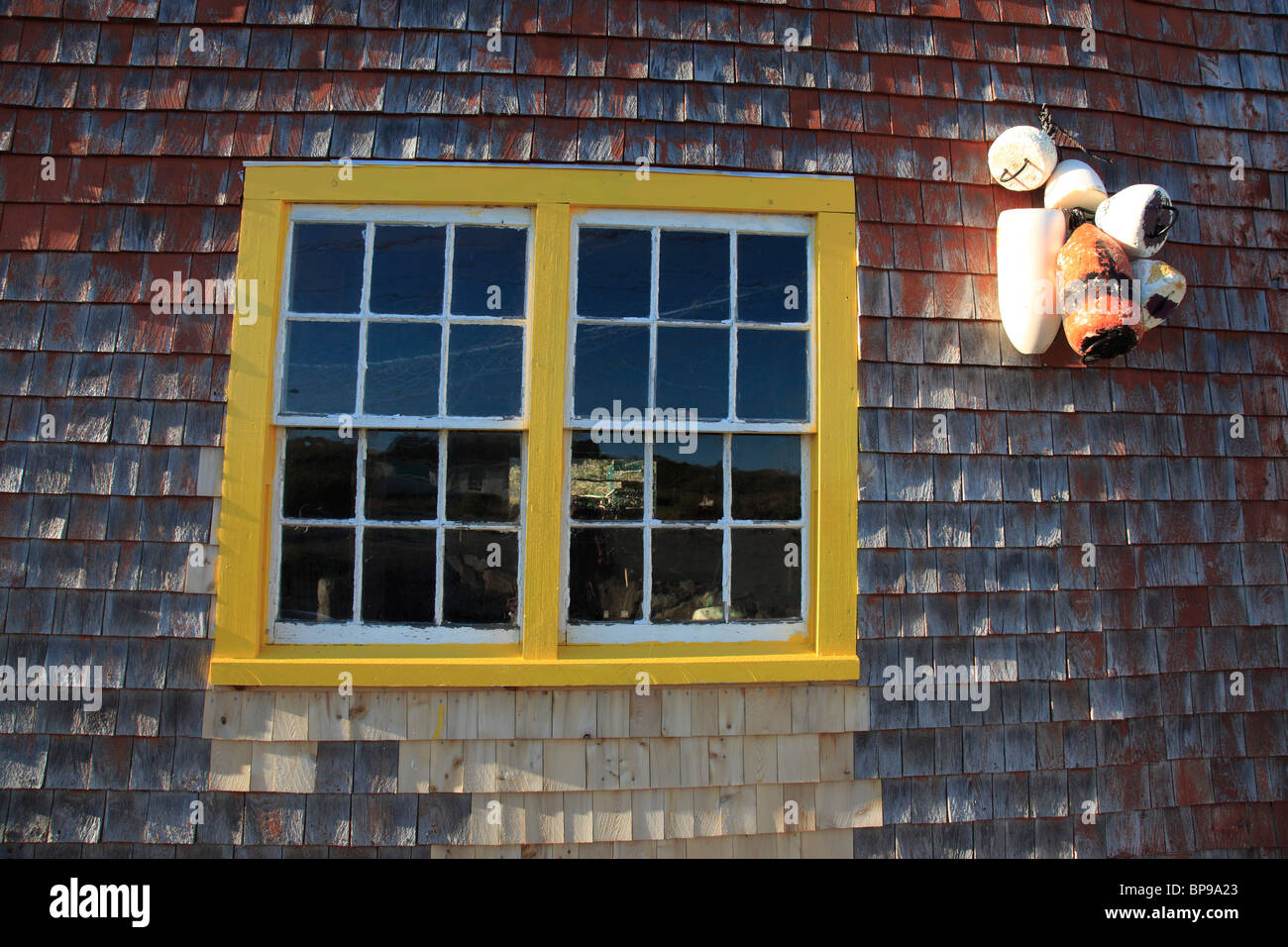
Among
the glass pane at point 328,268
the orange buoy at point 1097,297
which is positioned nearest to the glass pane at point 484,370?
the glass pane at point 328,268

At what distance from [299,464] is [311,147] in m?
1.15

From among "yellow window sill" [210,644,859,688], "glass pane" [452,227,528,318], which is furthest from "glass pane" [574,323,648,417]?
"yellow window sill" [210,644,859,688]

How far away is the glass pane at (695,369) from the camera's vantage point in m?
2.64

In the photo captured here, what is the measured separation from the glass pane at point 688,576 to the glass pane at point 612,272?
0.84m

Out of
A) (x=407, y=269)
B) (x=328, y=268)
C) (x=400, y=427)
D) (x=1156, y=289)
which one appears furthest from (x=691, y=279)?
(x=1156, y=289)

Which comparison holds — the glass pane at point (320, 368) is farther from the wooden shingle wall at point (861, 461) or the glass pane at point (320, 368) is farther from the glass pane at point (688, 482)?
the glass pane at point (688, 482)

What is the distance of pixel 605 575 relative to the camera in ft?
8.52

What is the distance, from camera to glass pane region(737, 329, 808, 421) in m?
2.66

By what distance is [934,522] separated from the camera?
8.60 ft

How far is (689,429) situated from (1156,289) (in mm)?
1722

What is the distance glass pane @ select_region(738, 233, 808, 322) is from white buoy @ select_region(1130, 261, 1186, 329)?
45.2 inches

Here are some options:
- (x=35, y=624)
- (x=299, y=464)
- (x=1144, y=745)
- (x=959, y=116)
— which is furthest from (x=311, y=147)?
(x=1144, y=745)

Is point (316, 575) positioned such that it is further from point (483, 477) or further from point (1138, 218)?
point (1138, 218)

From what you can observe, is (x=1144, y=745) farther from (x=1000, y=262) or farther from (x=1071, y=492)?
(x=1000, y=262)
